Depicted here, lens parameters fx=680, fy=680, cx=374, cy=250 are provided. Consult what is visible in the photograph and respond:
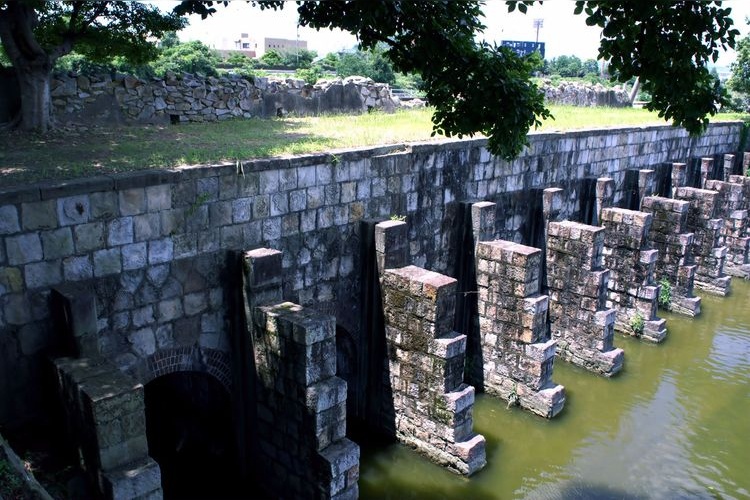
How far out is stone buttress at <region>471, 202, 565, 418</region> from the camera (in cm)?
991

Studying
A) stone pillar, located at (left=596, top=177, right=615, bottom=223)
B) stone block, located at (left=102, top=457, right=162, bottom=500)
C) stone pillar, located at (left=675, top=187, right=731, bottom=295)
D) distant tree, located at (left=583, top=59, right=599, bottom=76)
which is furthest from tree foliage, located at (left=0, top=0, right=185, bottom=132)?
distant tree, located at (left=583, top=59, right=599, bottom=76)

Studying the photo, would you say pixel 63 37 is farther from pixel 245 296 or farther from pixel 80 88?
pixel 245 296

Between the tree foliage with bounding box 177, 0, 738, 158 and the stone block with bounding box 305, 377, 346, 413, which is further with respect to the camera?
the stone block with bounding box 305, 377, 346, 413

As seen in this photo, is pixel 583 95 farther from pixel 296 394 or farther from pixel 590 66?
pixel 590 66

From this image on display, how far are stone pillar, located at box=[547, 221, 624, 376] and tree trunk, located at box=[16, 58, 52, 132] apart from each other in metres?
8.62

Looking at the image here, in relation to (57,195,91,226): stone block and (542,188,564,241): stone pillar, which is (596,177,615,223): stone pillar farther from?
(57,195,91,226): stone block

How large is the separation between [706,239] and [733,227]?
2.30 m

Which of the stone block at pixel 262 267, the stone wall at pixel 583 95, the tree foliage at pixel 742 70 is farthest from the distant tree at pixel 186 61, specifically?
the tree foliage at pixel 742 70

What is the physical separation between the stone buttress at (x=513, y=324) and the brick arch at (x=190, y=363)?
4180 millimetres

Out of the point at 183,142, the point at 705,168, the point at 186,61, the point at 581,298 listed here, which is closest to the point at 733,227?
the point at 705,168

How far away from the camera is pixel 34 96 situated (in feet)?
35.4

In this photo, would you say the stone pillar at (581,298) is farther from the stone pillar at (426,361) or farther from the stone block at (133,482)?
the stone block at (133,482)

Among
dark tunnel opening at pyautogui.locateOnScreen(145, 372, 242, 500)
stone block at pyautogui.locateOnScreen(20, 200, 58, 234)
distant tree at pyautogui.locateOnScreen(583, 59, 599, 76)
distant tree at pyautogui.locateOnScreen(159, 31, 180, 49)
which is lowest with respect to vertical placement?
dark tunnel opening at pyautogui.locateOnScreen(145, 372, 242, 500)

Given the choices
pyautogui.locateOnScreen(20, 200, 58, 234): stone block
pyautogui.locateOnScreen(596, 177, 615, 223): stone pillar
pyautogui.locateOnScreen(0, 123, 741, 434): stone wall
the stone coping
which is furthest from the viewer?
pyautogui.locateOnScreen(596, 177, 615, 223): stone pillar
